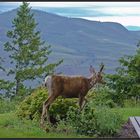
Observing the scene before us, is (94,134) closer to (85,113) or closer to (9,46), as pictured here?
(85,113)

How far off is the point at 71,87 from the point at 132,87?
5.87 m

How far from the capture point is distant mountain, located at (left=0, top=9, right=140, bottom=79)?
32156mm

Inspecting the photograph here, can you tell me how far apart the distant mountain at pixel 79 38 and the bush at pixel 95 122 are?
68.8 feet

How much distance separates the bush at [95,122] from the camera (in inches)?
319

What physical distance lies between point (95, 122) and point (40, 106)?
3.90 feet

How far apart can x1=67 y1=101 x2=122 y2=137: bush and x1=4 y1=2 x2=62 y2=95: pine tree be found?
23.0 metres

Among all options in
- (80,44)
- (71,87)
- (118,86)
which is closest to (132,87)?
(118,86)

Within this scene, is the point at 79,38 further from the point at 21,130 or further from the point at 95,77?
the point at 21,130

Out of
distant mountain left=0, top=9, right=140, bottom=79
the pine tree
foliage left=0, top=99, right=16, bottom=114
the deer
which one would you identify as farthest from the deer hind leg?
the pine tree

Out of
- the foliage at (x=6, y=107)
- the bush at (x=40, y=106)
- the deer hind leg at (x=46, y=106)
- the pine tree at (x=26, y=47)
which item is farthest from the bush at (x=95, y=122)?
the pine tree at (x=26, y=47)

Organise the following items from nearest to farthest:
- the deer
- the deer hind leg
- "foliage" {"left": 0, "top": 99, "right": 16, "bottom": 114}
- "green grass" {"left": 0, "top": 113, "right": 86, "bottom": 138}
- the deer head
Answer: "green grass" {"left": 0, "top": 113, "right": 86, "bottom": 138} < the deer hind leg < the deer < the deer head < "foliage" {"left": 0, "top": 99, "right": 16, "bottom": 114}

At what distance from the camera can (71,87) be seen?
29.0 feet

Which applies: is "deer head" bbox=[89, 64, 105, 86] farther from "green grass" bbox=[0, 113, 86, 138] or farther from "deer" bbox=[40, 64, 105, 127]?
"green grass" bbox=[0, 113, 86, 138]

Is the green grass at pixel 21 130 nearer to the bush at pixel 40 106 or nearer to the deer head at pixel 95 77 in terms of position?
the bush at pixel 40 106
